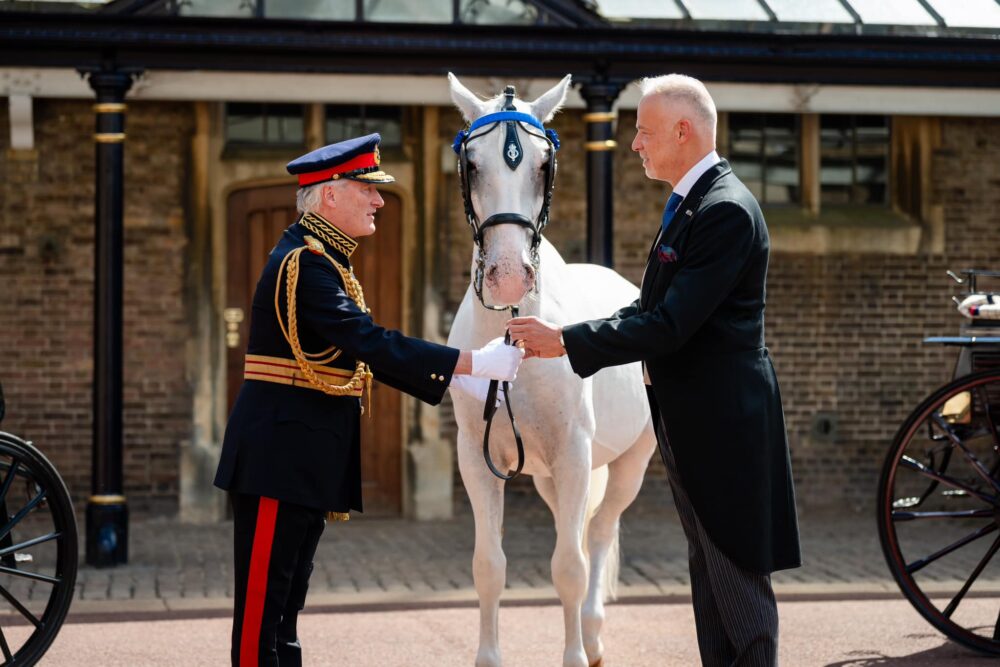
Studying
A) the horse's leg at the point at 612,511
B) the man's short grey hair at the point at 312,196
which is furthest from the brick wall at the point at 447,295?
the man's short grey hair at the point at 312,196

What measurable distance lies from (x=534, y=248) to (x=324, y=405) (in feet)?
2.81

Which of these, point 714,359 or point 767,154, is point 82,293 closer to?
point 767,154

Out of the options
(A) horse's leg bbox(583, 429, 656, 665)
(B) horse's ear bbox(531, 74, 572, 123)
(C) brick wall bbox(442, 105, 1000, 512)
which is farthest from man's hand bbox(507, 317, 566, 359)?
(C) brick wall bbox(442, 105, 1000, 512)

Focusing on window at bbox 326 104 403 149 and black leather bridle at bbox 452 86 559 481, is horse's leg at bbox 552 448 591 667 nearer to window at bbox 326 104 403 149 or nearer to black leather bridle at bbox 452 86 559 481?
black leather bridle at bbox 452 86 559 481

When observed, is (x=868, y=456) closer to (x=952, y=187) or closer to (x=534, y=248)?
(x=952, y=187)

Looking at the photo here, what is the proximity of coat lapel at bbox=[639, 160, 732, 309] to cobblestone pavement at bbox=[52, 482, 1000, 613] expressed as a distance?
158 inches

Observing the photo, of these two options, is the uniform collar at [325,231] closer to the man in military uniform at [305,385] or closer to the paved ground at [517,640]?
the man in military uniform at [305,385]

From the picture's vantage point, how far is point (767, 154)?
11.9 meters

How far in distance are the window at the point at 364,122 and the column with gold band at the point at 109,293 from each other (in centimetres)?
253

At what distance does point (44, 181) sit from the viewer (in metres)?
10.7

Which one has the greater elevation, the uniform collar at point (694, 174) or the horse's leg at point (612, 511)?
the uniform collar at point (694, 174)

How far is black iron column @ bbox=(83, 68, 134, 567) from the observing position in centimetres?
873

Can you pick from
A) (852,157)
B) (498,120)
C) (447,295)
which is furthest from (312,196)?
(852,157)

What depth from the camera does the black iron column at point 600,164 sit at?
926cm
